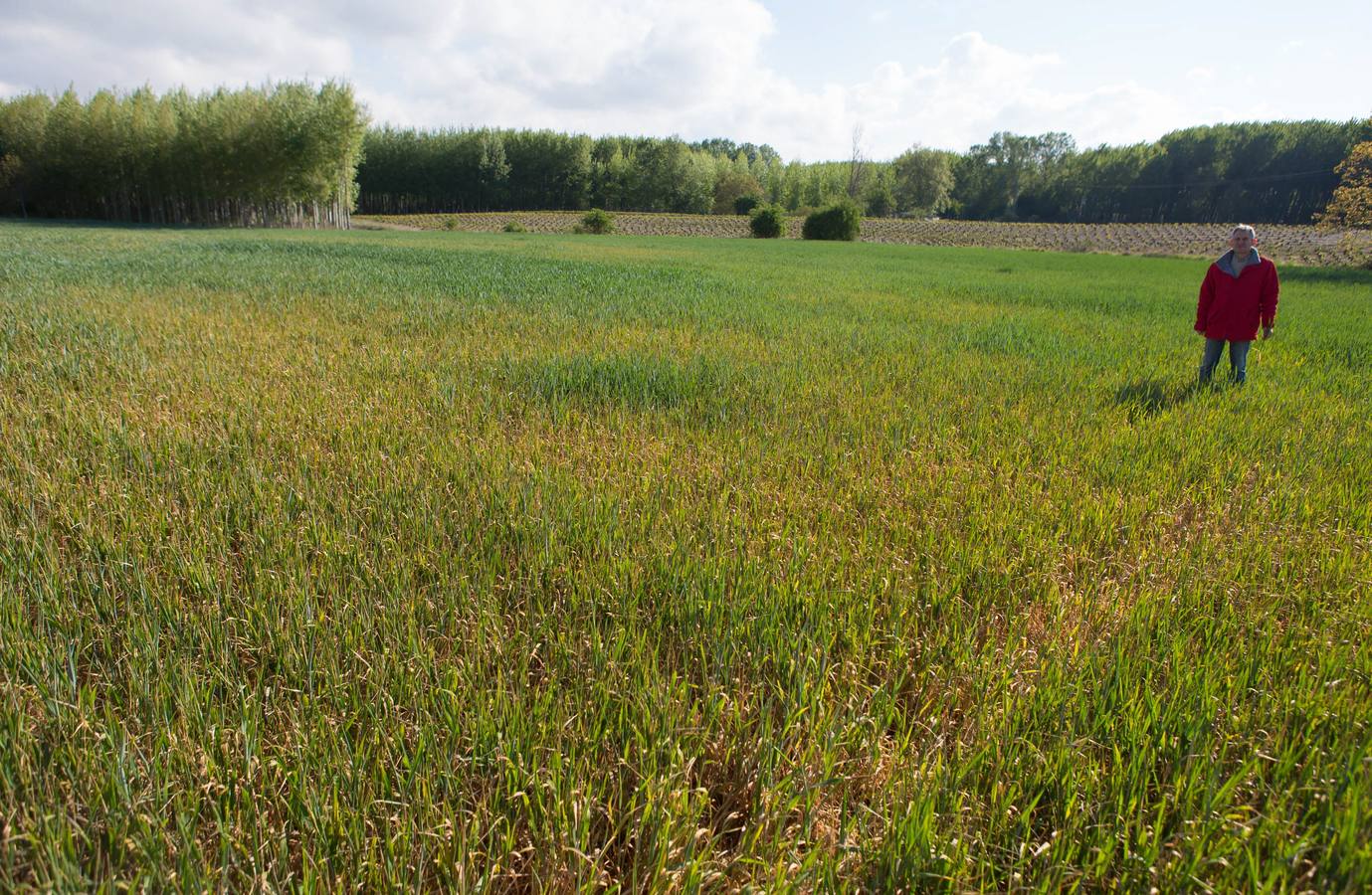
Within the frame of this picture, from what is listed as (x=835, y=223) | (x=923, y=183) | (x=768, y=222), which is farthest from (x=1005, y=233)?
(x=923, y=183)

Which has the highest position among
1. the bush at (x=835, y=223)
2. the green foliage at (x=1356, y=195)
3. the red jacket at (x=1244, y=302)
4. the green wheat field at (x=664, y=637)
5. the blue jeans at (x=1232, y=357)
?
the bush at (x=835, y=223)

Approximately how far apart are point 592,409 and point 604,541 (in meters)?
2.60

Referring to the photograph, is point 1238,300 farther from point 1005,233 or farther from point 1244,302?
point 1005,233

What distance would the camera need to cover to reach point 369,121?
199 feet

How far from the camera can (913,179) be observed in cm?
11525

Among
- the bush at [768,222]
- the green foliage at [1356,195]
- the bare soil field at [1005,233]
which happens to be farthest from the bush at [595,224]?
the green foliage at [1356,195]

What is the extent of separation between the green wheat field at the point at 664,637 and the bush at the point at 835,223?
62.8 m

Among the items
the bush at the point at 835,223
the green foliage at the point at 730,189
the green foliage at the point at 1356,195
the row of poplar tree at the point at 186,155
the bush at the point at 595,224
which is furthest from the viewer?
the green foliage at the point at 730,189

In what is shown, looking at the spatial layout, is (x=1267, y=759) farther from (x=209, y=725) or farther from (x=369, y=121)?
(x=369, y=121)

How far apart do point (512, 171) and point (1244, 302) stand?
11190 centimetres

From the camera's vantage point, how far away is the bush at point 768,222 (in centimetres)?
6619

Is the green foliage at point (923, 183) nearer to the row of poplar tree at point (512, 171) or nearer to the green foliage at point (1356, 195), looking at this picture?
the row of poplar tree at point (512, 171)

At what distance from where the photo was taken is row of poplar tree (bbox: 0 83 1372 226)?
55.7 meters

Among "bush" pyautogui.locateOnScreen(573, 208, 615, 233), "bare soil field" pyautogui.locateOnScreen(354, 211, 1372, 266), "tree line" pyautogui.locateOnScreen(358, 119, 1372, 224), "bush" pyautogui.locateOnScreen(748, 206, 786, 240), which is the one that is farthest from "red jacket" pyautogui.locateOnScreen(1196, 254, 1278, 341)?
"tree line" pyautogui.locateOnScreen(358, 119, 1372, 224)
